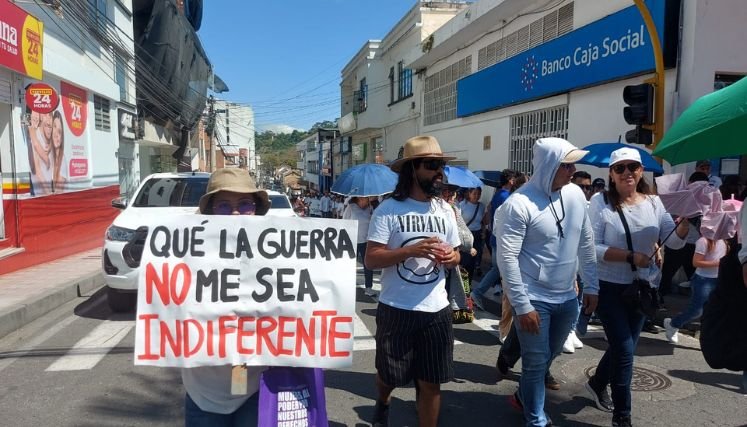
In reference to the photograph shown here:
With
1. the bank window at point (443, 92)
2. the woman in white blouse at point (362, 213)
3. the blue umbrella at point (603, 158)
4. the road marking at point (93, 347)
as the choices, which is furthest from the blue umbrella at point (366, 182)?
the bank window at point (443, 92)

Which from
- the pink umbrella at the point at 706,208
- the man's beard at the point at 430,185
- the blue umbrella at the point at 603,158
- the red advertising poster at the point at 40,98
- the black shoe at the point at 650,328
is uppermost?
the red advertising poster at the point at 40,98

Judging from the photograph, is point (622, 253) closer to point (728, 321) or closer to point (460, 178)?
point (728, 321)

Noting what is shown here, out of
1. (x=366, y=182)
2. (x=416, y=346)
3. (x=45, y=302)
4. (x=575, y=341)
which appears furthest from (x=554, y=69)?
(x=45, y=302)

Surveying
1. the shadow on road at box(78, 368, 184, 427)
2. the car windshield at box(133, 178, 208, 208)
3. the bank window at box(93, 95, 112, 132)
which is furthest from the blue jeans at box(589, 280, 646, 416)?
the bank window at box(93, 95, 112, 132)

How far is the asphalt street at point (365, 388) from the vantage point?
3.66 metres

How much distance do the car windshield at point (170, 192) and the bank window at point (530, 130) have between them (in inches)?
311

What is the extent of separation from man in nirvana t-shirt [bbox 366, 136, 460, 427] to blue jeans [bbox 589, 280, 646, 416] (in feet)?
3.66

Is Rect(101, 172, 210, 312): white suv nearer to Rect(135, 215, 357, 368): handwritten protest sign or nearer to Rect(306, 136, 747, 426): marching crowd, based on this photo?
Rect(306, 136, 747, 426): marching crowd

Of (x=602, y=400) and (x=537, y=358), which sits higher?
(x=537, y=358)

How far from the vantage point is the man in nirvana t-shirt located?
286cm

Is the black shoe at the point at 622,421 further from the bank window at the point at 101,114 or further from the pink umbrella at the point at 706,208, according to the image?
the bank window at the point at 101,114

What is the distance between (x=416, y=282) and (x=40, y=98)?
9.69 metres

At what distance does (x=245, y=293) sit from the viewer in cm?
212

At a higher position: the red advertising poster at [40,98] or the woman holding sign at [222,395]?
the red advertising poster at [40,98]
